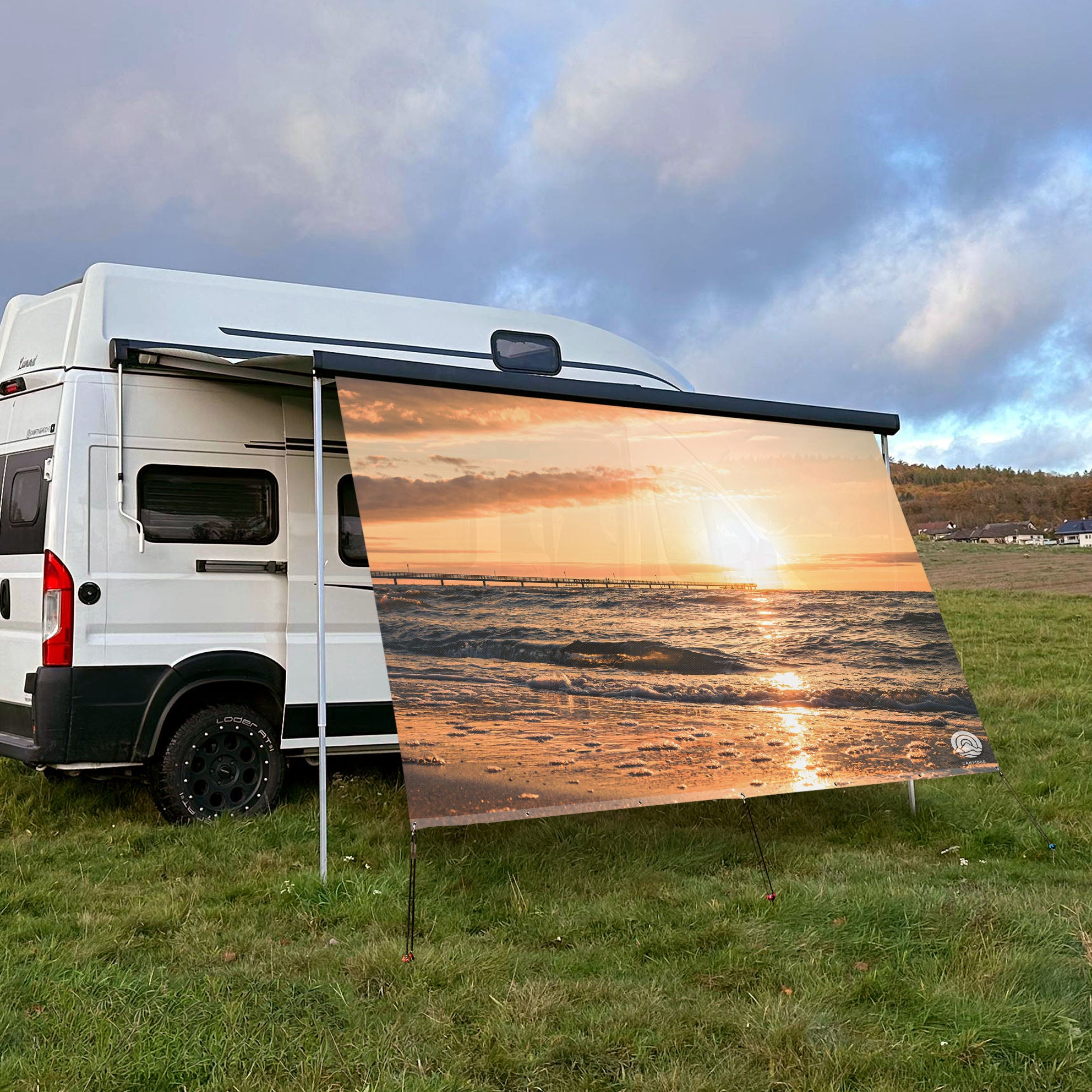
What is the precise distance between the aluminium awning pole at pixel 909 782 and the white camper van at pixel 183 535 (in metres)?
2.75

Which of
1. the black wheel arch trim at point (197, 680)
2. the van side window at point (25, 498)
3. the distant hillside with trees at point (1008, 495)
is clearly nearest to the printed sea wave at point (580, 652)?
the black wheel arch trim at point (197, 680)

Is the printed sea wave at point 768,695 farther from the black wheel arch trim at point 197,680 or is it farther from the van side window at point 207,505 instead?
the van side window at point 207,505

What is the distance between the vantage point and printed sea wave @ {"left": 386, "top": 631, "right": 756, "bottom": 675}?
4812 mm

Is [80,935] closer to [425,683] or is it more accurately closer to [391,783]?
[425,683]

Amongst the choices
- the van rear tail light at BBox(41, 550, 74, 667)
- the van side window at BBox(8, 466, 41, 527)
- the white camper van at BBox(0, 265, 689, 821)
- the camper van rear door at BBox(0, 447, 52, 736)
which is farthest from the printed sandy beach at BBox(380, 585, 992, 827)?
the van side window at BBox(8, 466, 41, 527)

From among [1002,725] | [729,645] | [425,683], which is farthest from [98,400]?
[1002,725]

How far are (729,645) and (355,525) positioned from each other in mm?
2479

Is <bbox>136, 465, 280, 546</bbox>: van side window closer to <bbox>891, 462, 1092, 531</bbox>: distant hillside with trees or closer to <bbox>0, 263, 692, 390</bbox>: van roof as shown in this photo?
<bbox>0, 263, 692, 390</bbox>: van roof

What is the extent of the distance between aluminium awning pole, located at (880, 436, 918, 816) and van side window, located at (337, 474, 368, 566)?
327 cm

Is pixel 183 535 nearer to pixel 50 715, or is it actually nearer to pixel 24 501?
pixel 24 501

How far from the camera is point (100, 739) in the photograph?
5875 mm

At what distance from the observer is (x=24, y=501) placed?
6.24m

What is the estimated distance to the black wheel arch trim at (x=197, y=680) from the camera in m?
6.00

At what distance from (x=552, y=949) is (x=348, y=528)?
124 inches
